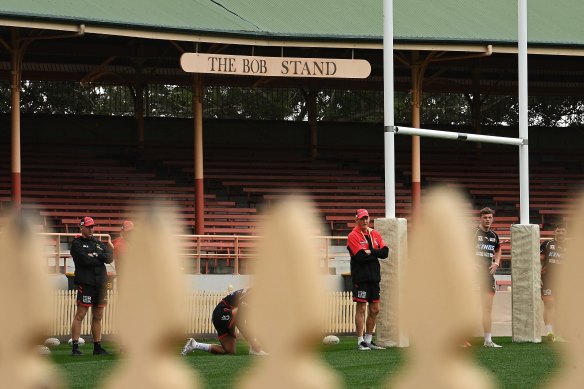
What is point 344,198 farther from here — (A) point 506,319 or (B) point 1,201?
(A) point 506,319

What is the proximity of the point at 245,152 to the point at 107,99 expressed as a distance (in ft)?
37.3

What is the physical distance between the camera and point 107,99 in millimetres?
40094

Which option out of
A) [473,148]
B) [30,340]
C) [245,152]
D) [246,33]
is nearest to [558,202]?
[473,148]

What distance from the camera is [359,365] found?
36.3 feet

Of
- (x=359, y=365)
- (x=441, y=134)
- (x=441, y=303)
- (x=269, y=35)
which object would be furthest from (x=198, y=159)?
(x=441, y=303)

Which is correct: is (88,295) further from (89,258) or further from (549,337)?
(549,337)

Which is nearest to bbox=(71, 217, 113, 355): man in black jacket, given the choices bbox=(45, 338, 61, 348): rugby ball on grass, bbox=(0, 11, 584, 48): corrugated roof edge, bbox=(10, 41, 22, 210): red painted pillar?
bbox=(45, 338, 61, 348): rugby ball on grass

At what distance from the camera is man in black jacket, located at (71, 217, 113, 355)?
1260 cm

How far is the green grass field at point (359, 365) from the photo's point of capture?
9797 millimetres

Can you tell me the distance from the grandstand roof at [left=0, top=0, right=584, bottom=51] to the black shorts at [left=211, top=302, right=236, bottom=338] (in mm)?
8994

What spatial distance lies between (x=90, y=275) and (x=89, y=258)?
0.95ft

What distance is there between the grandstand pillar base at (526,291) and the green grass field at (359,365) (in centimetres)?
23

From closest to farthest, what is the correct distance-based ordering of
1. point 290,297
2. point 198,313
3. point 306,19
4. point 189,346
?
point 290,297, point 189,346, point 198,313, point 306,19

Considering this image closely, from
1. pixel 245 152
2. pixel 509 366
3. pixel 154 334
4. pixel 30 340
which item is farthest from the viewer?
pixel 245 152
